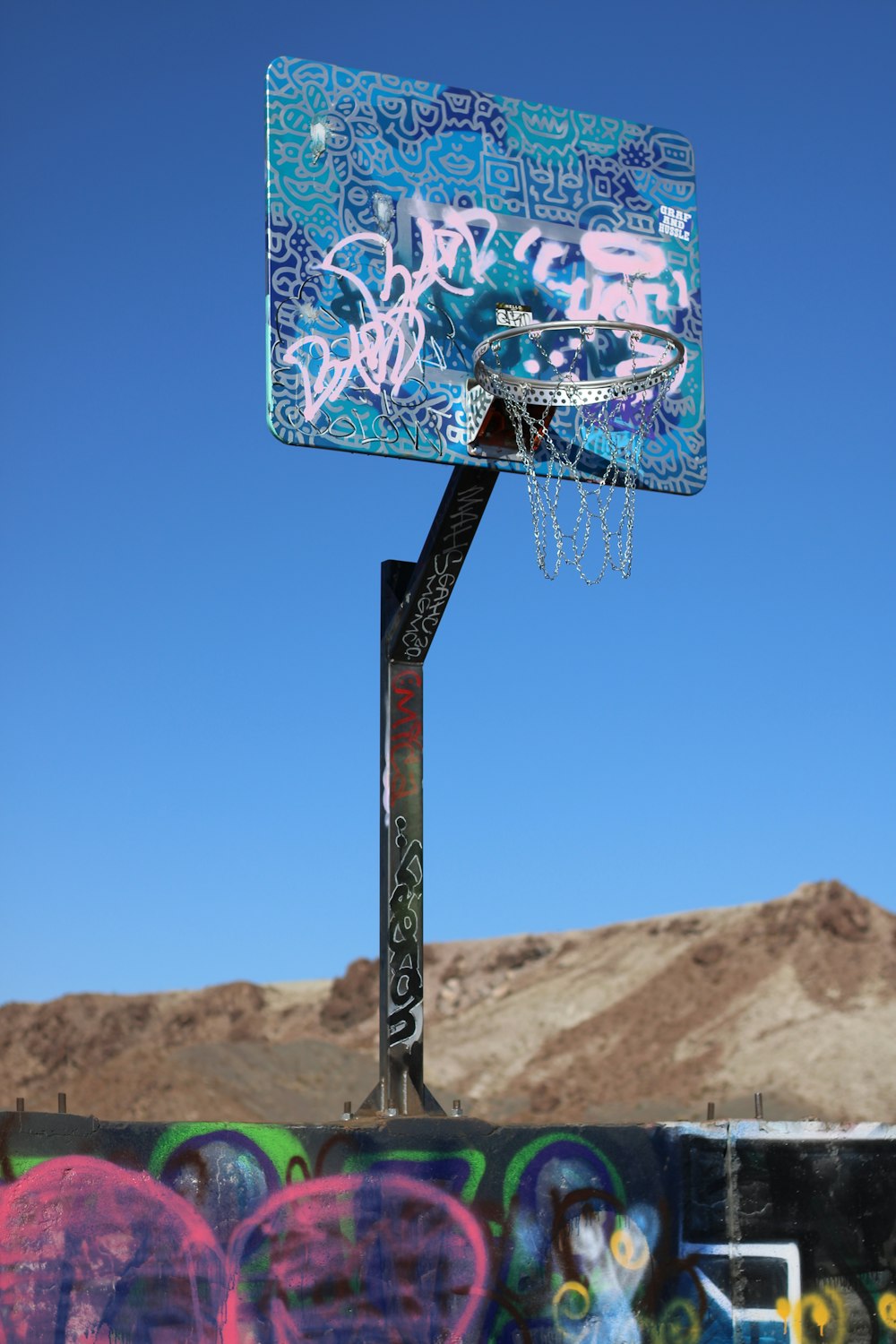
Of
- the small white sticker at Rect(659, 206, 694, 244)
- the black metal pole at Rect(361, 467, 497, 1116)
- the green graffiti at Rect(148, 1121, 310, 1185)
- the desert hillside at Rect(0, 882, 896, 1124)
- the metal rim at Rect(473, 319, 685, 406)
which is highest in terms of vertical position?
the small white sticker at Rect(659, 206, 694, 244)

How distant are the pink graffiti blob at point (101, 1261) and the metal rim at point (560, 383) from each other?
4.56 m

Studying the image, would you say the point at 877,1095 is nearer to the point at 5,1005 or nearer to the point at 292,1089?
the point at 292,1089

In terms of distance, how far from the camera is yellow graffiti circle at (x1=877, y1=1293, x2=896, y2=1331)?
7465 millimetres

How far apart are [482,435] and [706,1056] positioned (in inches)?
1204

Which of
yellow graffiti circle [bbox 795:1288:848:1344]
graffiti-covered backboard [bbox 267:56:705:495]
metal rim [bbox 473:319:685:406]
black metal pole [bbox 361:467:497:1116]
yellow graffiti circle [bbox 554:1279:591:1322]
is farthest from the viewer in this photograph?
black metal pole [bbox 361:467:497:1116]

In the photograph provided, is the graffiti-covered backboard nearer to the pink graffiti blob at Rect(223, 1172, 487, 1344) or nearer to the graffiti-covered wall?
the graffiti-covered wall

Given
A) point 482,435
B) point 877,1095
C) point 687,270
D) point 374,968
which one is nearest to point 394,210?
point 482,435

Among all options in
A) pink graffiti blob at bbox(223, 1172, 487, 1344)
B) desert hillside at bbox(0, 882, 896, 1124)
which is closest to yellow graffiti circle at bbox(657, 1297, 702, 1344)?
pink graffiti blob at bbox(223, 1172, 487, 1344)

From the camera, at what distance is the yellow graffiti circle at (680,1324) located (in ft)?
23.3

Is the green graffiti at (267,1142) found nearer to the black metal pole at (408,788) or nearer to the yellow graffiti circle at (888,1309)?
the black metal pole at (408,788)

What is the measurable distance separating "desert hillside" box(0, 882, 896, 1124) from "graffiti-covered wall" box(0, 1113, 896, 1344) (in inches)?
1004

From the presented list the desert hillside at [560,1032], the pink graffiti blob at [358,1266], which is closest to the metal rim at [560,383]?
the pink graffiti blob at [358,1266]

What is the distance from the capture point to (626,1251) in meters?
7.11

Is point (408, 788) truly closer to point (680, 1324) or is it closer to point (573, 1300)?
point (573, 1300)
